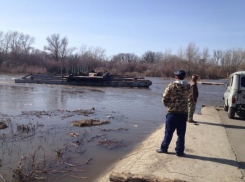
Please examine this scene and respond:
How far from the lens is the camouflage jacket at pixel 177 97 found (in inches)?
231

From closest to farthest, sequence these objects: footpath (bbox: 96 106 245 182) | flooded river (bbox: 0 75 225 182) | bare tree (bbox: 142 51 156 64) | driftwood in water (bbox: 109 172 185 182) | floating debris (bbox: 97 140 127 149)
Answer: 1. driftwood in water (bbox: 109 172 185 182)
2. footpath (bbox: 96 106 245 182)
3. flooded river (bbox: 0 75 225 182)
4. floating debris (bbox: 97 140 127 149)
5. bare tree (bbox: 142 51 156 64)

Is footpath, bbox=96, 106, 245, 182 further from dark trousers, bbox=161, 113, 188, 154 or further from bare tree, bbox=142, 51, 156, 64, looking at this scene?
bare tree, bbox=142, 51, 156, 64

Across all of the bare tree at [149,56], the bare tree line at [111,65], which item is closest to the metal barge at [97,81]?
the bare tree line at [111,65]

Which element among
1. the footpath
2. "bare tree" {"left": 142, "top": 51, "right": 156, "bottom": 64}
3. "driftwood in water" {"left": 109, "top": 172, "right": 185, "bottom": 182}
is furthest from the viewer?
"bare tree" {"left": 142, "top": 51, "right": 156, "bottom": 64}

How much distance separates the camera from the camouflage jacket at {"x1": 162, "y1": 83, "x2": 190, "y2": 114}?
19.3 ft

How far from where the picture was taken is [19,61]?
82.9 metres

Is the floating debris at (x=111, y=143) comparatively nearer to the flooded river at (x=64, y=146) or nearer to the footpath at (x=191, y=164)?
the flooded river at (x=64, y=146)

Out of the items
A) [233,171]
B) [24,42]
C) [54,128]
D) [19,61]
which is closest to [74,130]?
[54,128]

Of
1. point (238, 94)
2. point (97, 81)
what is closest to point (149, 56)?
point (97, 81)

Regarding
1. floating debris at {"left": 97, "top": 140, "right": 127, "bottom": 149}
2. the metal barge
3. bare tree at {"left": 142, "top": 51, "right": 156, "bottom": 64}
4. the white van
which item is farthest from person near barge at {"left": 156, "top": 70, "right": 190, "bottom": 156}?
bare tree at {"left": 142, "top": 51, "right": 156, "bottom": 64}

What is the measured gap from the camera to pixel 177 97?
5.93m

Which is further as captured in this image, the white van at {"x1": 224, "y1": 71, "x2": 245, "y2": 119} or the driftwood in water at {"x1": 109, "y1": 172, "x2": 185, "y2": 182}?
the white van at {"x1": 224, "y1": 71, "x2": 245, "y2": 119}

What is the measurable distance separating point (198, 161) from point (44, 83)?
36.4 metres

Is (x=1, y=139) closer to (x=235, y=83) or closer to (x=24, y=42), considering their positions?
(x=235, y=83)
